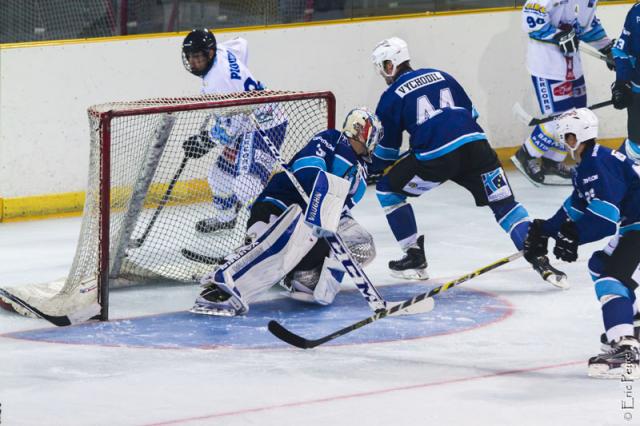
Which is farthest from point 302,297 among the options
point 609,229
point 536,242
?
point 609,229

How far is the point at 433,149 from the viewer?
6117mm

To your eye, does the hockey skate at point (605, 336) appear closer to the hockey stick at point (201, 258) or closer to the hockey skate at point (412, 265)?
the hockey skate at point (412, 265)

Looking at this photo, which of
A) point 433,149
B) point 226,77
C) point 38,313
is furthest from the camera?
point 226,77

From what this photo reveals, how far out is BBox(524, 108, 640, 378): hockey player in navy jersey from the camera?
180 inches

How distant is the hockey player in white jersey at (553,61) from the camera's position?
852 centimetres

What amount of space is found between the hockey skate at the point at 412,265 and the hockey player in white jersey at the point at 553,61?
2.43 meters

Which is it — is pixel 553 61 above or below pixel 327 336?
above

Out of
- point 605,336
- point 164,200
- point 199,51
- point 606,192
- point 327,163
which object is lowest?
point 605,336

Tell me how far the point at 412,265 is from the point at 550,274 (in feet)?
2.14

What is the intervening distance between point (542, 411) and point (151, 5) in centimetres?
446

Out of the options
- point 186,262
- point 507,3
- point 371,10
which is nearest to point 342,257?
point 186,262

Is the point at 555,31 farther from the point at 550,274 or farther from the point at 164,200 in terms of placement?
the point at 164,200

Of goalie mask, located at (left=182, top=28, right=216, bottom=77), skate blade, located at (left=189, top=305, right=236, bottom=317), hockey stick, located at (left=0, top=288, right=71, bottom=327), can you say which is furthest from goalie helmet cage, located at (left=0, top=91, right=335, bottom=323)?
skate blade, located at (left=189, top=305, right=236, bottom=317)

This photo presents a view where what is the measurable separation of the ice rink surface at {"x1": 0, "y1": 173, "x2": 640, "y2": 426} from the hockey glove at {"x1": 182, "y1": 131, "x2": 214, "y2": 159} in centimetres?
77
